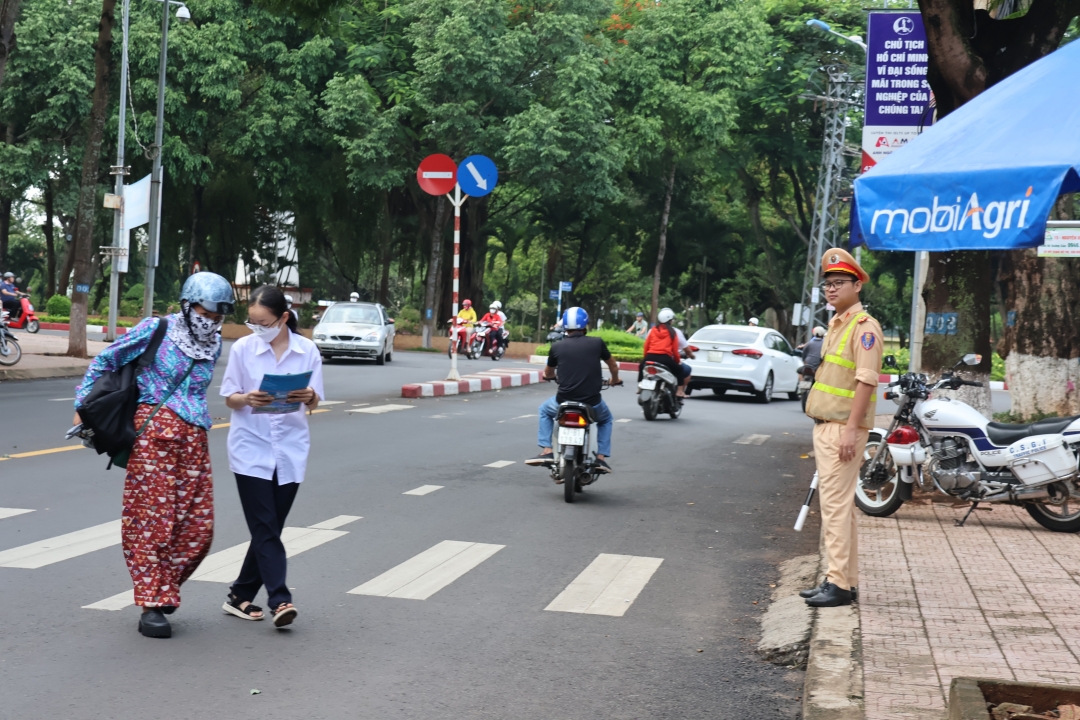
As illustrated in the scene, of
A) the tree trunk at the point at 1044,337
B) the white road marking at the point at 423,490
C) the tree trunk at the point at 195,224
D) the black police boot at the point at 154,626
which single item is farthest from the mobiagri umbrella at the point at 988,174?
the tree trunk at the point at 195,224

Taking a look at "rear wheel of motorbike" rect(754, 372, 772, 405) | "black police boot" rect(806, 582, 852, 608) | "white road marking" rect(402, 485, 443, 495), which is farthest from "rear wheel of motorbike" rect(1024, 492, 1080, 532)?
"rear wheel of motorbike" rect(754, 372, 772, 405)

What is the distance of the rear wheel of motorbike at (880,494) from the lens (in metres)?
9.80

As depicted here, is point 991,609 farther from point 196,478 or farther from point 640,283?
point 640,283

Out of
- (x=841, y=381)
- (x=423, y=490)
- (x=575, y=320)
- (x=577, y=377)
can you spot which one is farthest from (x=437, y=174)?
(x=841, y=381)

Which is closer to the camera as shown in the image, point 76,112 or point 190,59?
point 190,59

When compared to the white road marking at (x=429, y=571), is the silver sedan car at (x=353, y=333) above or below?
above

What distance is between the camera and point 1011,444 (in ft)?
31.3

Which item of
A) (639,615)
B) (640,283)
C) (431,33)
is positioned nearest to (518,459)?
(639,615)

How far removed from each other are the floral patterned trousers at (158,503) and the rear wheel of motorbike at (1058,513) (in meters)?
6.50

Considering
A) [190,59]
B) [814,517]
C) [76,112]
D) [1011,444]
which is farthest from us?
[76,112]

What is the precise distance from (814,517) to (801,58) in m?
35.2

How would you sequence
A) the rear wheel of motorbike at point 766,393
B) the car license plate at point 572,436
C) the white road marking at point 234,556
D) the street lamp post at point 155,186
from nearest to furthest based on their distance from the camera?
the white road marking at point 234,556, the car license plate at point 572,436, the rear wheel of motorbike at point 766,393, the street lamp post at point 155,186

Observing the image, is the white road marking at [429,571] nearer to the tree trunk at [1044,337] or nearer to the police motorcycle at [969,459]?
the police motorcycle at [969,459]

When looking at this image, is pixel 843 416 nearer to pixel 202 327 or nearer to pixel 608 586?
pixel 608 586
